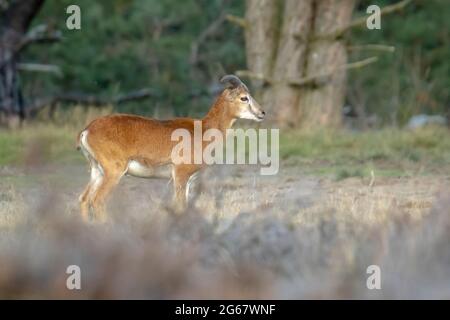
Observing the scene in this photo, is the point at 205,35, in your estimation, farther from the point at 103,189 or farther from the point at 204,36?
the point at 103,189

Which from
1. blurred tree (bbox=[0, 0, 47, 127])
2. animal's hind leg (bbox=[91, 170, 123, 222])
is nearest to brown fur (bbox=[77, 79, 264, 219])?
animal's hind leg (bbox=[91, 170, 123, 222])

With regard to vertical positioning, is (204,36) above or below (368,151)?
above

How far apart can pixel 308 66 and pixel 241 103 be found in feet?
30.8

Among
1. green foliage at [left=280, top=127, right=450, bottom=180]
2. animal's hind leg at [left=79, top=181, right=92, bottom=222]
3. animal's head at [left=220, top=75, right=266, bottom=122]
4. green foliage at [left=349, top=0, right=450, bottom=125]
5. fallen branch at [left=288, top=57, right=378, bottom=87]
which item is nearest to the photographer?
animal's hind leg at [left=79, top=181, right=92, bottom=222]

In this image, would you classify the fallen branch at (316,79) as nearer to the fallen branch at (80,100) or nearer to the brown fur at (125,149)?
the fallen branch at (80,100)

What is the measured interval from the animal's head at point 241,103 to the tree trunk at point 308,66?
8689 millimetres

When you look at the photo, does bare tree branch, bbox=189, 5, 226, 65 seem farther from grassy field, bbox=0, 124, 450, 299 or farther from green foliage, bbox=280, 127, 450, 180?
grassy field, bbox=0, 124, 450, 299

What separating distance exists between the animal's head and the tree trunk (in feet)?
28.5

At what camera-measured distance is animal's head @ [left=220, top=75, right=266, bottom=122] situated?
50.1ft

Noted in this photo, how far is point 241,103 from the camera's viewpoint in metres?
15.3

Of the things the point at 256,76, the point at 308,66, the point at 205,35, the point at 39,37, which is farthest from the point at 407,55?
the point at 256,76

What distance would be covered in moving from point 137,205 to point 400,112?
16181 mm

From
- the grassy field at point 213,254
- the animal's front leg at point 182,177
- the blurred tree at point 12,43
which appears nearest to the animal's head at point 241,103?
the animal's front leg at point 182,177
